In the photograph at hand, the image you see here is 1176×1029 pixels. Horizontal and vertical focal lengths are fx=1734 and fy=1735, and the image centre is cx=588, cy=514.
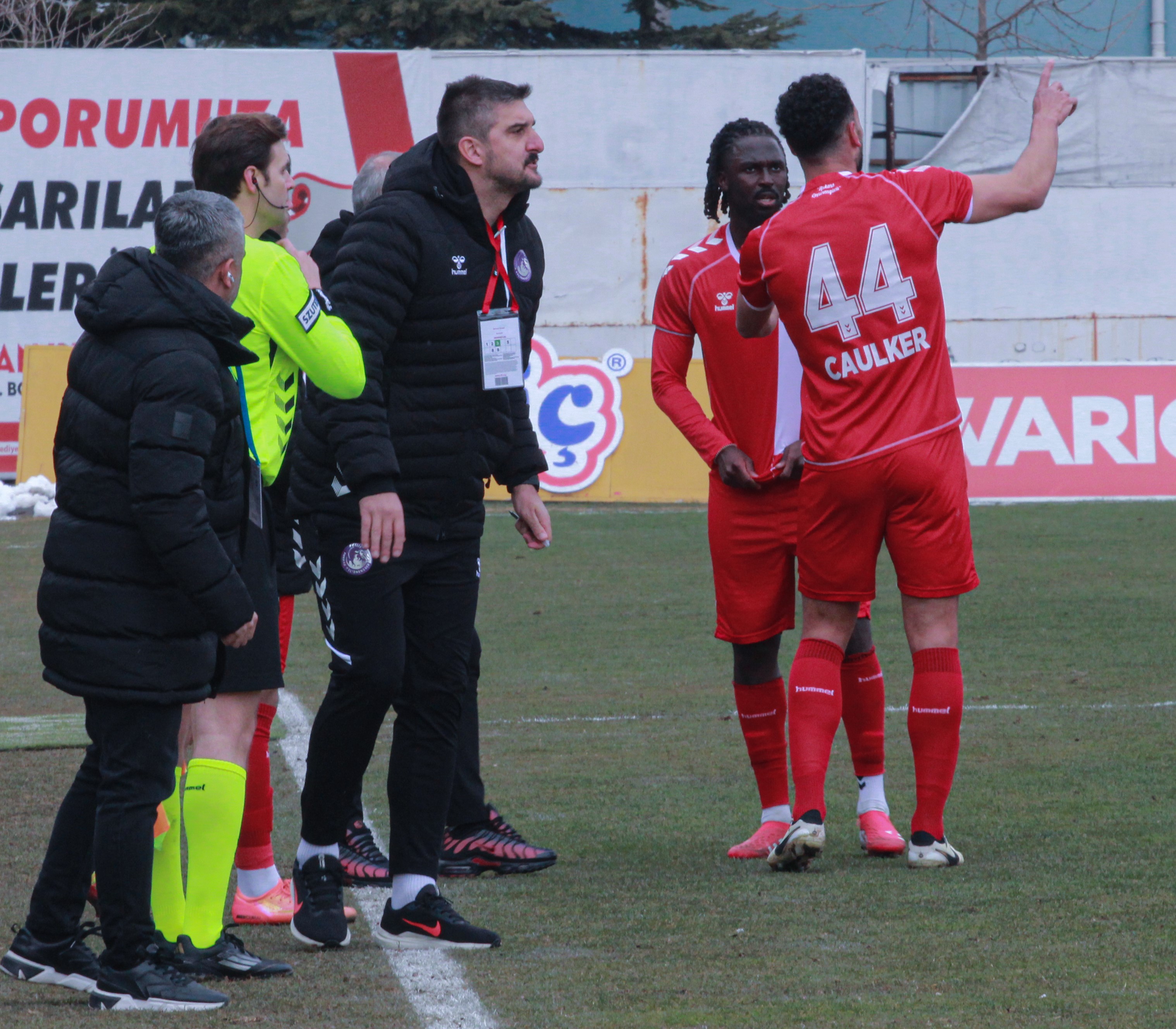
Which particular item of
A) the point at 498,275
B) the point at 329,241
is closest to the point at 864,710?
the point at 498,275

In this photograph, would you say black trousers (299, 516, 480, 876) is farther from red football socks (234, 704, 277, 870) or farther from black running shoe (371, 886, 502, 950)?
red football socks (234, 704, 277, 870)

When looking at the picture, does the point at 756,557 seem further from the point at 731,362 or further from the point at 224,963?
the point at 224,963

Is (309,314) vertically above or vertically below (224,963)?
above

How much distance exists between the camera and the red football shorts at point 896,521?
4586mm

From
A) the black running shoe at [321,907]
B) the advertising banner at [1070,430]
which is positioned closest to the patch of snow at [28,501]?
the advertising banner at [1070,430]

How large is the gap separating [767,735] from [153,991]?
217 cm

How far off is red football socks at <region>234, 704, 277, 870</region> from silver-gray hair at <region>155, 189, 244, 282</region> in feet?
4.17

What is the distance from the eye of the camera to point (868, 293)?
455 cm

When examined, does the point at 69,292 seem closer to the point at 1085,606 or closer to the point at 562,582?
the point at 562,582

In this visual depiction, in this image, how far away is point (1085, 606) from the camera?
10.2 metres

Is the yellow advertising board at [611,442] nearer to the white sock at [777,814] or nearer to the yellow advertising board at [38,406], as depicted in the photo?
the yellow advertising board at [38,406]

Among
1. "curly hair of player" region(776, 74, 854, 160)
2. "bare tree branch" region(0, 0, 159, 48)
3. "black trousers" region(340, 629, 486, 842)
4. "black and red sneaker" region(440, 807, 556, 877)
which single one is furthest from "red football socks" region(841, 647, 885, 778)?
"bare tree branch" region(0, 0, 159, 48)

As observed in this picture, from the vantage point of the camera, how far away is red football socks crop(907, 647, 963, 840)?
468 cm

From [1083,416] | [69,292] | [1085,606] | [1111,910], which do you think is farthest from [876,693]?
[69,292]
